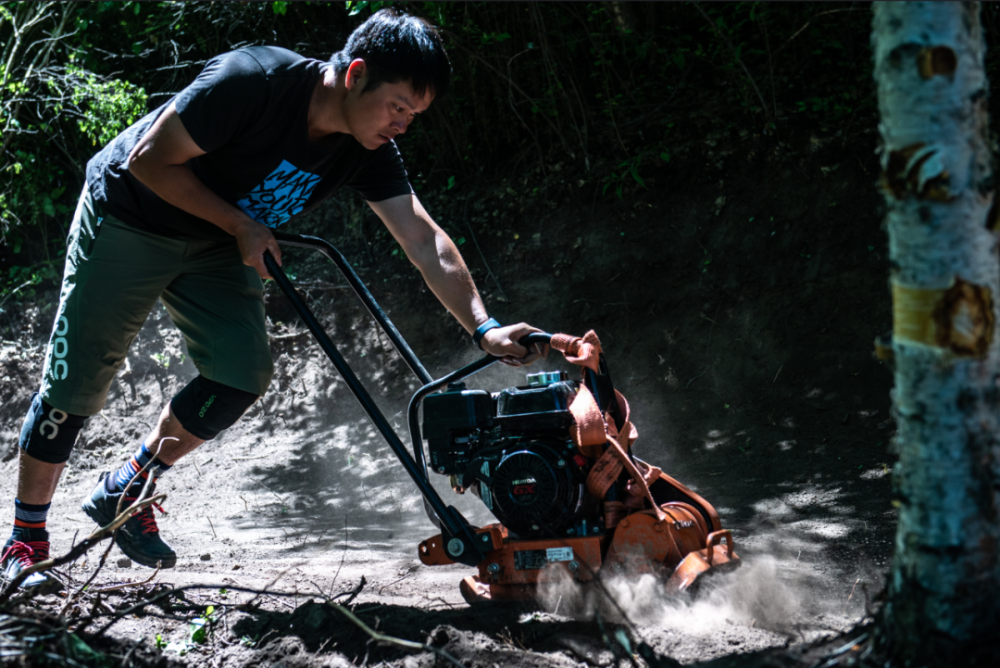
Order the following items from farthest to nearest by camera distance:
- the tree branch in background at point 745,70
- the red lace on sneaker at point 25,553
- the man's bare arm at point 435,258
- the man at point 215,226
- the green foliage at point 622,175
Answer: the green foliage at point 622,175 → the tree branch in background at point 745,70 → the man's bare arm at point 435,258 → the red lace on sneaker at point 25,553 → the man at point 215,226

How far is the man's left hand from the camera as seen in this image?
2.50m

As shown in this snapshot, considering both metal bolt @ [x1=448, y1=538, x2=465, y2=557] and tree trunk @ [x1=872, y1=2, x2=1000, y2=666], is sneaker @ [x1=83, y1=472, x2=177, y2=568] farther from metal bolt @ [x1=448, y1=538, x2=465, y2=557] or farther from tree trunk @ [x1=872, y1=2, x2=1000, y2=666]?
tree trunk @ [x1=872, y1=2, x2=1000, y2=666]

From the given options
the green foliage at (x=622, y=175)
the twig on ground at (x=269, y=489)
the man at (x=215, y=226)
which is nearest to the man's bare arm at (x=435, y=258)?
the man at (x=215, y=226)

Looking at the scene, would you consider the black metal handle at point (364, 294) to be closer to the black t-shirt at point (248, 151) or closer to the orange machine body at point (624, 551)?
the black t-shirt at point (248, 151)

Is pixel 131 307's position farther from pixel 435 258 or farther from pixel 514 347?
pixel 514 347

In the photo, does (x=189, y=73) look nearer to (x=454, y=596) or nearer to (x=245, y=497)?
(x=245, y=497)

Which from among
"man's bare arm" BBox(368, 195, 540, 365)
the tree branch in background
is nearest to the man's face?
"man's bare arm" BBox(368, 195, 540, 365)

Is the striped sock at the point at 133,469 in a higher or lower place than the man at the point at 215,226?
lower

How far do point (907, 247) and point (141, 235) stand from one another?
2334 mm

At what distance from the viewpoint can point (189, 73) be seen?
7.89 meters

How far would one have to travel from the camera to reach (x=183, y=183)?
2.43m

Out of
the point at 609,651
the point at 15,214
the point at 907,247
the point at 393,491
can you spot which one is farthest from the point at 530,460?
the point at 15,214

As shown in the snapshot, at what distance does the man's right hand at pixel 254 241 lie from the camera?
2.50 meters

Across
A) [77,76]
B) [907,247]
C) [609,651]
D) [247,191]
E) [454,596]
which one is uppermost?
[77,76]
